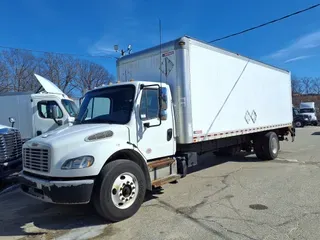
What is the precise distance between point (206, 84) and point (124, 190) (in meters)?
3.31

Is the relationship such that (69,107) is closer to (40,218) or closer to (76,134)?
(40,218)

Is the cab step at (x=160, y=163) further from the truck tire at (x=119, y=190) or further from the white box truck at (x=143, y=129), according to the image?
the truck tire at (x=119, y=190)

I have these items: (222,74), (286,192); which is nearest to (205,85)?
(222,74)

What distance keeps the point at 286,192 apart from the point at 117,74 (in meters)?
4.99

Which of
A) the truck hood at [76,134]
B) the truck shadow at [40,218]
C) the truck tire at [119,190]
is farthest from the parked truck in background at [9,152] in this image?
the truck tire at [119,190]

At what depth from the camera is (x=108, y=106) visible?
5.73 m

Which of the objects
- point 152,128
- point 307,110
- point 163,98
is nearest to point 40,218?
point 152,128

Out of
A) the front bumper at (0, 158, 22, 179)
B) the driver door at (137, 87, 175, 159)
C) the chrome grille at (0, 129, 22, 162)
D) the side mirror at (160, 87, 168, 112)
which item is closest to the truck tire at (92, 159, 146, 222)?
the driver door at (137, 87, 175, 159)

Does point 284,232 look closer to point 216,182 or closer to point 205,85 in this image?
point 216,182

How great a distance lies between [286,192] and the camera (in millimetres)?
6094

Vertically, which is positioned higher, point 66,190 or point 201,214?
point 66,190

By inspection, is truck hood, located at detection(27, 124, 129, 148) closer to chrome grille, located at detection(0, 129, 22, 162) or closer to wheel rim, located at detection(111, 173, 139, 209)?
wheel rim, located at detection(111, 173, 139, 209)

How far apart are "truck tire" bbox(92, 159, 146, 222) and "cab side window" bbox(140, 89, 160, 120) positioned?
1001 millimetres

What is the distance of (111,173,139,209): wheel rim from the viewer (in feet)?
15.8
